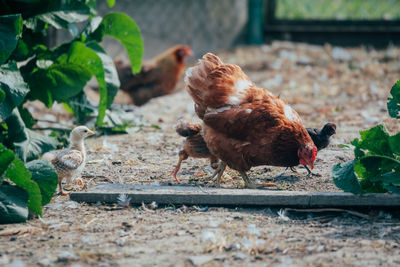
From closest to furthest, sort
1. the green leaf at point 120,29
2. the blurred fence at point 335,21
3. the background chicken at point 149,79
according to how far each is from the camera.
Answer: the green leaf at point 120,29 → the background chicken at point 149,79 → the blurred fence at point 335,21

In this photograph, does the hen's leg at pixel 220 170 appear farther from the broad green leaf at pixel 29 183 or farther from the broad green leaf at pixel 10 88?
the broad green leaf at pixel 10 88

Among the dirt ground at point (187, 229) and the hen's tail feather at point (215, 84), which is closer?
the dirt ground at point (187, 229)

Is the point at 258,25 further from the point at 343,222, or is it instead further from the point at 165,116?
the point at 343,222

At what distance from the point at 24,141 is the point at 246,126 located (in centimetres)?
182

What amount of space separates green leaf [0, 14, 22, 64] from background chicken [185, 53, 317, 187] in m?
1.36

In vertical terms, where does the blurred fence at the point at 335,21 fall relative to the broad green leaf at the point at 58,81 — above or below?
above

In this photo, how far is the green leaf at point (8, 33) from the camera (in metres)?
3.46

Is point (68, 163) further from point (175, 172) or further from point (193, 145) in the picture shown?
point (193, 145)

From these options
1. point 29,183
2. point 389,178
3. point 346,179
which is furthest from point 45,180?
point 389,178

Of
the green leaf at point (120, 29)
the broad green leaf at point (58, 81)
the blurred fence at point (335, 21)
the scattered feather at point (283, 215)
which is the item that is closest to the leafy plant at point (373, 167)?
the scattered feather at point (283, 215)

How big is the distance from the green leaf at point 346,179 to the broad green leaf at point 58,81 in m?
2.19

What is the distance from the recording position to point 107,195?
3211 millimetres

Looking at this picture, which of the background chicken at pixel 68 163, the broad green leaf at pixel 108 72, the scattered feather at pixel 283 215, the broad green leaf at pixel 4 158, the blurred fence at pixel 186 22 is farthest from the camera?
the blurred fence at pixel 186 22

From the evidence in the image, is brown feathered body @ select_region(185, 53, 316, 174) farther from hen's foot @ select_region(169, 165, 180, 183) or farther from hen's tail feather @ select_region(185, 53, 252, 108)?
hen's foot @ select_region(169, 165, 180, 183)
